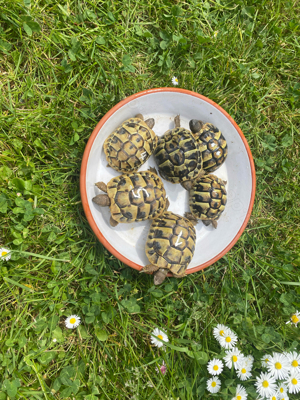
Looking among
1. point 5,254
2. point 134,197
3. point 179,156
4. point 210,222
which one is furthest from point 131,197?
point 5,254

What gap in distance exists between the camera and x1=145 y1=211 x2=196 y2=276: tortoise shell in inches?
90.8

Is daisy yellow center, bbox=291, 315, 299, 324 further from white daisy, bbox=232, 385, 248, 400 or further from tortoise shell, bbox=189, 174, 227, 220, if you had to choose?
tortoise shell, bbox=189, 174, 227, 220

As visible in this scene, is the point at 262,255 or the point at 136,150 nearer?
the point at 136,150

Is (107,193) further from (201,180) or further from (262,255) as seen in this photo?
(262,255)

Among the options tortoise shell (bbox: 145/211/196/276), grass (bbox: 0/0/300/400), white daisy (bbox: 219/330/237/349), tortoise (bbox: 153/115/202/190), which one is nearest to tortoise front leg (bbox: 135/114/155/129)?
tortoise (bbox: 153/115/202/190)

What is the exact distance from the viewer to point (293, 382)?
2113 millimetres

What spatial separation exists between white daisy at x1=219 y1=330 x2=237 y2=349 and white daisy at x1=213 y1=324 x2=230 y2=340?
0.07 ft

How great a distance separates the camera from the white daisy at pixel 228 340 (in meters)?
2.27

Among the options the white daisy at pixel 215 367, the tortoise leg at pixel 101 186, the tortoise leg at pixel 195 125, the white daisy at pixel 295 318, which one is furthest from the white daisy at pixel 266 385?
the tortoise leg at pixel 195 125

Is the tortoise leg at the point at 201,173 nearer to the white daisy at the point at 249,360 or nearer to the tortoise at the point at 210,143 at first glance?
the tortoise at the point at 210,143

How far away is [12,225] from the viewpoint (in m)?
2.35

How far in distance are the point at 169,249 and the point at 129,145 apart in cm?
98

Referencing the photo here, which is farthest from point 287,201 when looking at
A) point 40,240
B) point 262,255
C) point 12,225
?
point 12,225

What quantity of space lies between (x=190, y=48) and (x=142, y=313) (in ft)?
8.93
